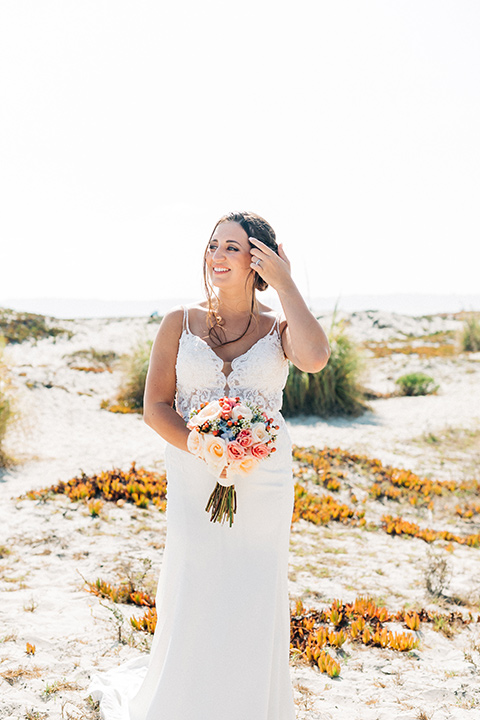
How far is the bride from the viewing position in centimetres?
292

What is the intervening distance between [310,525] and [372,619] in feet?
8.64

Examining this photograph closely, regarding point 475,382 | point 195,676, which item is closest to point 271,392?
point 195,676

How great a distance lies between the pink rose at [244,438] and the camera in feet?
8.28

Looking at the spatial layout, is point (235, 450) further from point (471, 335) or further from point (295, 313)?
point (471, 335)

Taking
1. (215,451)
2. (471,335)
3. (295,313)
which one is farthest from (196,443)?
(471,335)

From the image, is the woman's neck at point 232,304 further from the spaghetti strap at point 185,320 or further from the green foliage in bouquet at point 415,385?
the green foliage in bouquet at point 415,385

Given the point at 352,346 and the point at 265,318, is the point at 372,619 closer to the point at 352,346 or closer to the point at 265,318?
the point at 265,318

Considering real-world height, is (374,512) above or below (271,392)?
below

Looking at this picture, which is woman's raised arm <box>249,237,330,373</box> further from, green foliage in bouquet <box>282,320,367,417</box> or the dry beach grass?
green foliage in bouquet <box>282,320,367,417</box>

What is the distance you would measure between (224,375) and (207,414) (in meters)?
0.48

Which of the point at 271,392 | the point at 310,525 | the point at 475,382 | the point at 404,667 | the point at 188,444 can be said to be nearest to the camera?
the point at 188,444

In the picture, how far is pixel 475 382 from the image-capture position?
1756 centimetres

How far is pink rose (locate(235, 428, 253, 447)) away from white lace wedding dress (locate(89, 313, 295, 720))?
1.30 feet

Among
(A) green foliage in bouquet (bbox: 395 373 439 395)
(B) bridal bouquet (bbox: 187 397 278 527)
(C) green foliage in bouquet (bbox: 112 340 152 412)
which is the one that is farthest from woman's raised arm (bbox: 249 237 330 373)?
(A) green foliage in bouquet (bbox: 395 373 439 395)
